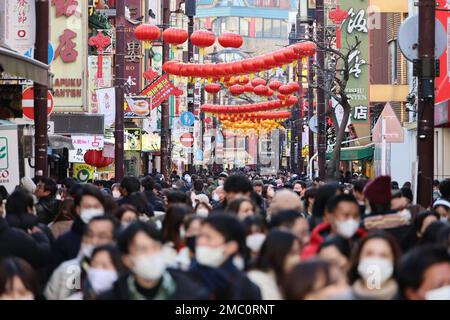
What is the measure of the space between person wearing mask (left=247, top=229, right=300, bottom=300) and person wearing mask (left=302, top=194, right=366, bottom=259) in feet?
5.24

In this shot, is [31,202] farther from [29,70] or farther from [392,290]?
[29,70]

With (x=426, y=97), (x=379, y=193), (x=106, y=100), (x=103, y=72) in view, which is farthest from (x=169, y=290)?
(x=103, y=72)

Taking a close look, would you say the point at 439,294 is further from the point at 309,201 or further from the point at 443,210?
the point at 309,201

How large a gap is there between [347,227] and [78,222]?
7.92ft

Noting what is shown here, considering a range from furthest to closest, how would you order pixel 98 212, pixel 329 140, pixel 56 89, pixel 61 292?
pixel 329 140 < pixel 56 89 < pixel 98 212 < pixel 61 292

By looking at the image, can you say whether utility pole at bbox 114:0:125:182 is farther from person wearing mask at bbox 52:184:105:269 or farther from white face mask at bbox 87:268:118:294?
white face mask at bbox 87:268:118:294

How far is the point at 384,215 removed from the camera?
11148mm

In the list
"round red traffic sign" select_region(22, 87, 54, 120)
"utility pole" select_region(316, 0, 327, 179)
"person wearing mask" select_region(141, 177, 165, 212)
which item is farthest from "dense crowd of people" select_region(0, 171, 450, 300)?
"utility pole" select_region(316, 0, 327, 179)

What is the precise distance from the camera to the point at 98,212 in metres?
10.8

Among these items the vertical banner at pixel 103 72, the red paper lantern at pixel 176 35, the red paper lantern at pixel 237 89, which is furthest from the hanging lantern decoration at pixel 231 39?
the red paper lantern at pixel 237 89

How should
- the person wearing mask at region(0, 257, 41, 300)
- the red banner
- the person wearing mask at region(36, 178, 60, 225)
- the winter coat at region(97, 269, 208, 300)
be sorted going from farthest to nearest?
the red banner → the person wearing mask at region(36, 178, 60, 225) → the winter coat at region(97, 269, 208, 300) → the person wearing mask at region(0, 257, 41, 300)

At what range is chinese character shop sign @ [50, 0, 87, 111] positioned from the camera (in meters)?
29.7
